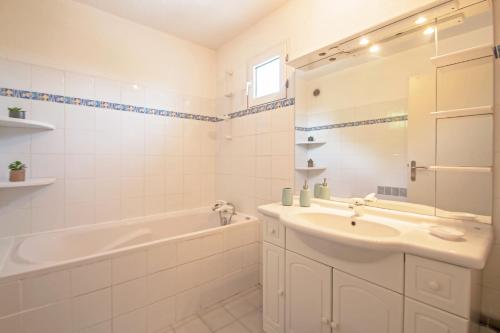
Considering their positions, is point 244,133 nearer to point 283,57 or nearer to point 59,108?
point 283,57

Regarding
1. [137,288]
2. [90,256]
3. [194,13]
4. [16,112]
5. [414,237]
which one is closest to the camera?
[414,237]

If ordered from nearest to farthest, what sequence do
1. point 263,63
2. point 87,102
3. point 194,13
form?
point 87,102, point 194,13, point 263,63

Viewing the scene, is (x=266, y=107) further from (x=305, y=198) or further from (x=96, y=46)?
(x=96, y=46)

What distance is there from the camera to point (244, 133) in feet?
7.90

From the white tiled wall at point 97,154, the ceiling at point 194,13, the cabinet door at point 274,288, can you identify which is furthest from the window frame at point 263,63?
the cabinet door at point 274,288

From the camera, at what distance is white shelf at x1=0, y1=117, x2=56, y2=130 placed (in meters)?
1.51

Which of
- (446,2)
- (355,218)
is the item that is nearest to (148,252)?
(355,218)

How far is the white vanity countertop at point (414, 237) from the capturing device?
0.79m

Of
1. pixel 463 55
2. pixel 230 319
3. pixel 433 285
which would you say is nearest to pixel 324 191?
→ pixel 433 285

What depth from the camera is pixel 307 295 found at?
125 centimetres

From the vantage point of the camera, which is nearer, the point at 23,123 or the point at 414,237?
the point at 414,237

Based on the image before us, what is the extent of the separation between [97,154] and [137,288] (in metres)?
1.22

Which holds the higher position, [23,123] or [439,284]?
[23,123]

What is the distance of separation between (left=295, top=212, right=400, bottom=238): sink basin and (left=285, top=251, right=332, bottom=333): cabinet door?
0.24 meters
